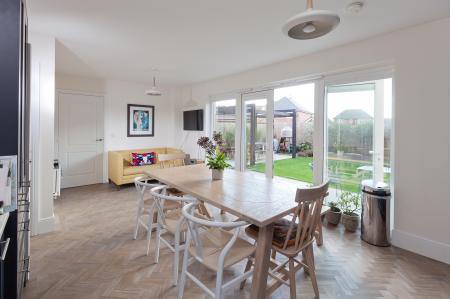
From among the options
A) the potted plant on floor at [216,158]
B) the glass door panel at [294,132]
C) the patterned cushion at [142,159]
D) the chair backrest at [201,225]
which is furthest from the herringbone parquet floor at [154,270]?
the patterned cushion at [142,159]

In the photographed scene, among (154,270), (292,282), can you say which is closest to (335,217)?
(292,282)

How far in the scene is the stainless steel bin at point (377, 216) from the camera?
2.68 metres

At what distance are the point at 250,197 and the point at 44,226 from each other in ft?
8.80

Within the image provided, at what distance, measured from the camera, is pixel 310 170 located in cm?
380

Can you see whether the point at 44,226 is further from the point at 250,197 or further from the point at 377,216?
the point at 377,216

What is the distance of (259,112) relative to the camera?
14.8 ft

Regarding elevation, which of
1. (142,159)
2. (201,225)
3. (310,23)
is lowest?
(201,225)

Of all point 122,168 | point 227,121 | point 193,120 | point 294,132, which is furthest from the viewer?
point 193,120

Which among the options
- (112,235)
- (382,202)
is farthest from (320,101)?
(112,235)

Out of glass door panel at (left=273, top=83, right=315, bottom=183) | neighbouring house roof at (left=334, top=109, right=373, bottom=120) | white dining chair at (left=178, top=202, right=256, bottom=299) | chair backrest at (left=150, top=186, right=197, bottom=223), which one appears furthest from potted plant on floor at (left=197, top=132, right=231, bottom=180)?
neighbouring house roof at (left=334, top=109, right=373, bottom=120)

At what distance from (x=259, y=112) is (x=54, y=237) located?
364 cm

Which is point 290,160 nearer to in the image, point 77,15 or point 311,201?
point 311,201

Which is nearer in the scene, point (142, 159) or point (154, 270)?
point (154, 270)

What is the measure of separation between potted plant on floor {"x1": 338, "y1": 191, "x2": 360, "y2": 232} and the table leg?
2.05 meters
